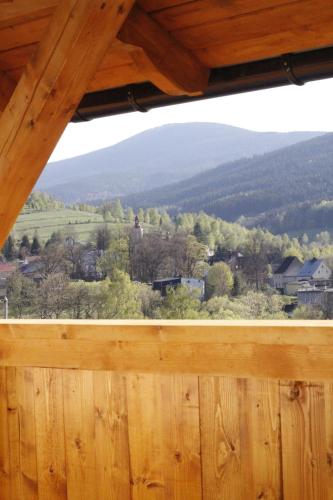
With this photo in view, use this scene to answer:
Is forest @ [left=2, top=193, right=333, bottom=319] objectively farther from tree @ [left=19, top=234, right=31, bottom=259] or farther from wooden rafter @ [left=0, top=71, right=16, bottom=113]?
wooden rafter @ [left=0, top=71, right=16, bottom=113]

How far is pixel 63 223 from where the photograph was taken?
4164mm

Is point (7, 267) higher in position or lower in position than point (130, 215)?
lower

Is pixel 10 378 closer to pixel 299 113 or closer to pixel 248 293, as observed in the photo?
pixel 248 293

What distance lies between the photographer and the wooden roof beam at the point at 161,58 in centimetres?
191

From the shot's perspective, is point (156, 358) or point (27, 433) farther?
point (27, 433)

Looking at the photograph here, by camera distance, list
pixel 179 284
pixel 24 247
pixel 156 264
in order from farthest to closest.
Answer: pixel 24 247 → pixel 156 264 → pixel 179 284

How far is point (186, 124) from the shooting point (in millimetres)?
4312

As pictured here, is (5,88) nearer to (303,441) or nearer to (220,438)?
(220,438)

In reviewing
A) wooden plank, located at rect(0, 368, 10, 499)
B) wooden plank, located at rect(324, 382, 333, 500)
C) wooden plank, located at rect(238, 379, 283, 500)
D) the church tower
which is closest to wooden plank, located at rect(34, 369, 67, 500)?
wooden plank, located at rect(0, 368, 10, 499)

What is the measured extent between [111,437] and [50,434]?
231 millimetres

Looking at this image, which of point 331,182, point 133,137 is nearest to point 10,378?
point 331,182

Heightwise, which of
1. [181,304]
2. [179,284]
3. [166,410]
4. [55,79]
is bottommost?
[166,410]

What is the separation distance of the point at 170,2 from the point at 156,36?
135 mm

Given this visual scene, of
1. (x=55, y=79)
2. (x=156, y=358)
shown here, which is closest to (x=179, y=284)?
(x=156, y=358)
